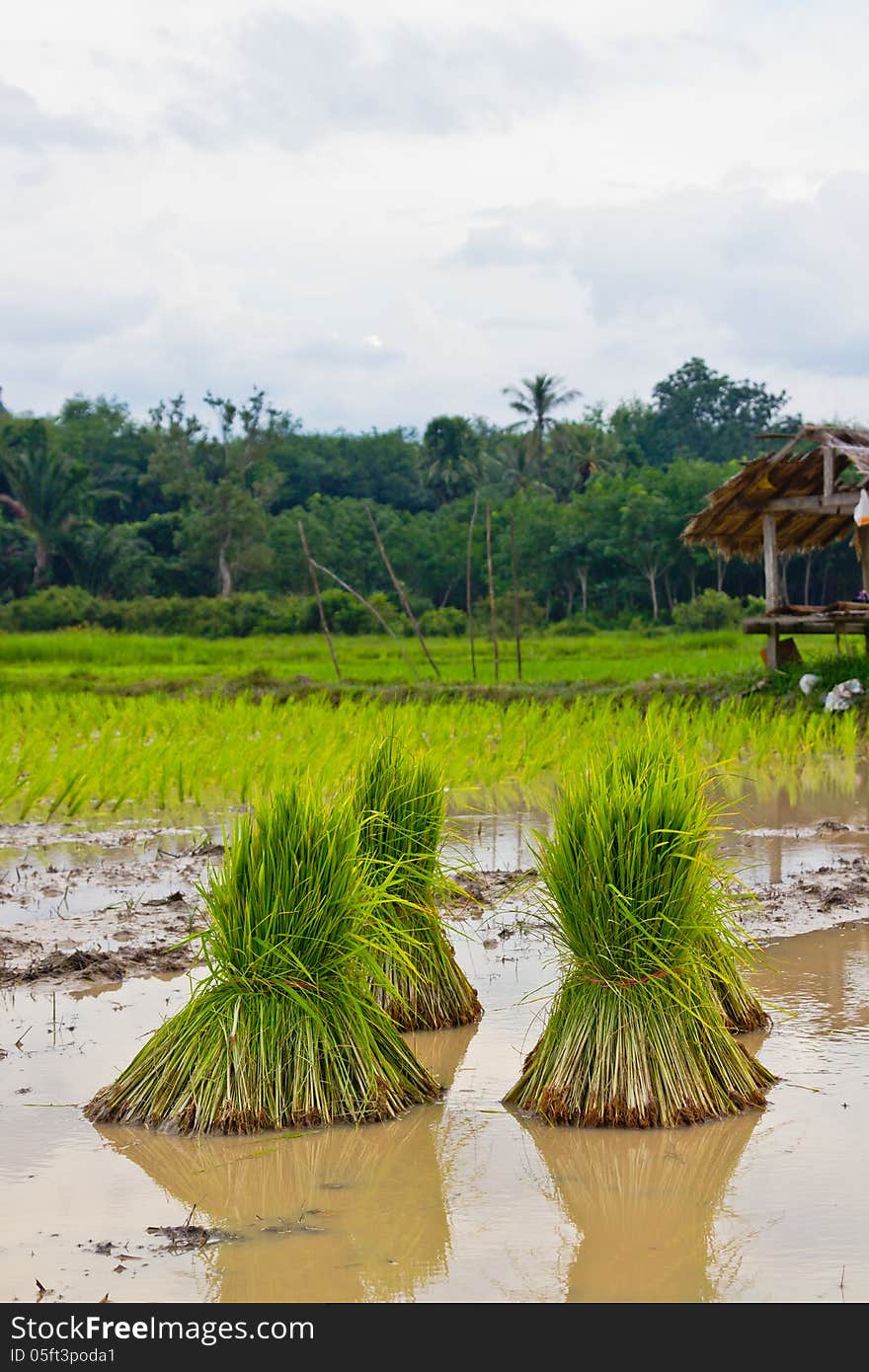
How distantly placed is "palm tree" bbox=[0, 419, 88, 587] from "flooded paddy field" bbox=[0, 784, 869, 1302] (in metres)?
32.9

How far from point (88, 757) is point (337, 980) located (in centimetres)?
603

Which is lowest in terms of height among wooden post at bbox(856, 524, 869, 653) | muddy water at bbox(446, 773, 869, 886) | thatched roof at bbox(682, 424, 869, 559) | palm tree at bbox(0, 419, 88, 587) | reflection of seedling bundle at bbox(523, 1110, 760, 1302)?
reflection of seedling bundle at bbox(523, 1110, 760, 1302)

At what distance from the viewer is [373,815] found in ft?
13.0

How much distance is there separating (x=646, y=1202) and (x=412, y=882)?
147cm

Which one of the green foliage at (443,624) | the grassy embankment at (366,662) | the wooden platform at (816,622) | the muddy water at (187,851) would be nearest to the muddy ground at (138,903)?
the muddy water at (187,851)

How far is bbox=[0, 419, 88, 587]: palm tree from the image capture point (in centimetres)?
3609

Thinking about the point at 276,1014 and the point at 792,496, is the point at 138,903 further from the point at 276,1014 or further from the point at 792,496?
the point at 792,496

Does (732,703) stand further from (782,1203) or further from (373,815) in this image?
(782,1203)

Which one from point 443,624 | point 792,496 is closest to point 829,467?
point 792,496

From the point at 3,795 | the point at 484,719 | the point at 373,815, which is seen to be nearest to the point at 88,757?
the point at 3,795

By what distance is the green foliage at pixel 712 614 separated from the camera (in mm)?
31000

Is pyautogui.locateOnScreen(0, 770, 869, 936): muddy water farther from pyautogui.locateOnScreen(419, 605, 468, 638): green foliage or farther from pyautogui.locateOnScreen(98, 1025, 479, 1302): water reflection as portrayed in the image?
pyautogui.locateOnScreen(419, 605, 468, 638): green foliage

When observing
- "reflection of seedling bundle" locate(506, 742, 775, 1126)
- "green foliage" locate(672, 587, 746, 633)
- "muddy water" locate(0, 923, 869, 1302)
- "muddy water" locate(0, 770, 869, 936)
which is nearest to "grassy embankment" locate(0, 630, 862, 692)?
"green foliage" locate(672, 587, 746, 633)

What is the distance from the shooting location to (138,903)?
18.7ft
